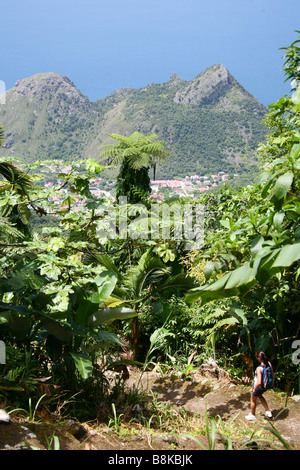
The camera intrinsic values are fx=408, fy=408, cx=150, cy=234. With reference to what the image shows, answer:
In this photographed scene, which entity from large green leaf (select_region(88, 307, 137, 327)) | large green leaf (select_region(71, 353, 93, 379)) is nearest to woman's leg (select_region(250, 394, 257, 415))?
large green leaf (select_region(88, 307, 137, 327))

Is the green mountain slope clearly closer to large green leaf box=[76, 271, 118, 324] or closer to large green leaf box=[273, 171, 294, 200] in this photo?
large green leaf box=[76, 271, 118, 324]

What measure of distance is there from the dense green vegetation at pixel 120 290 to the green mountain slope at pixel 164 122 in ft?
118

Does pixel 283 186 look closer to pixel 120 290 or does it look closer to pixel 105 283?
pixel 105 283

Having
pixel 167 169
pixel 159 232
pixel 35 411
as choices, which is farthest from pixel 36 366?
pixel 167 169

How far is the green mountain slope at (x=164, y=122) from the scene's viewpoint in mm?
49853

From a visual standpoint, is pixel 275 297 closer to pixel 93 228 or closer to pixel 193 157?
pixel 93 228

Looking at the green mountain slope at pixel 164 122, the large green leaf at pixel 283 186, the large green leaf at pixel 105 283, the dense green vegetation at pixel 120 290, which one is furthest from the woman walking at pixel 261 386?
the green mountain slope at pixel 164 122

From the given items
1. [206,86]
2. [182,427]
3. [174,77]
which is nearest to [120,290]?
[182,427]

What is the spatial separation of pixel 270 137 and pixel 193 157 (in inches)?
1664

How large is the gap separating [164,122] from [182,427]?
2245 inches

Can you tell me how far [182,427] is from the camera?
3.45 metres

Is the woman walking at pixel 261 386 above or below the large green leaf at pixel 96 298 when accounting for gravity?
below

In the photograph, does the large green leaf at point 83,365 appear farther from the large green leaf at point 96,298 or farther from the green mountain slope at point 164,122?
the green mountain slope at point 164,122

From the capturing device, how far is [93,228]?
4.18 meters
